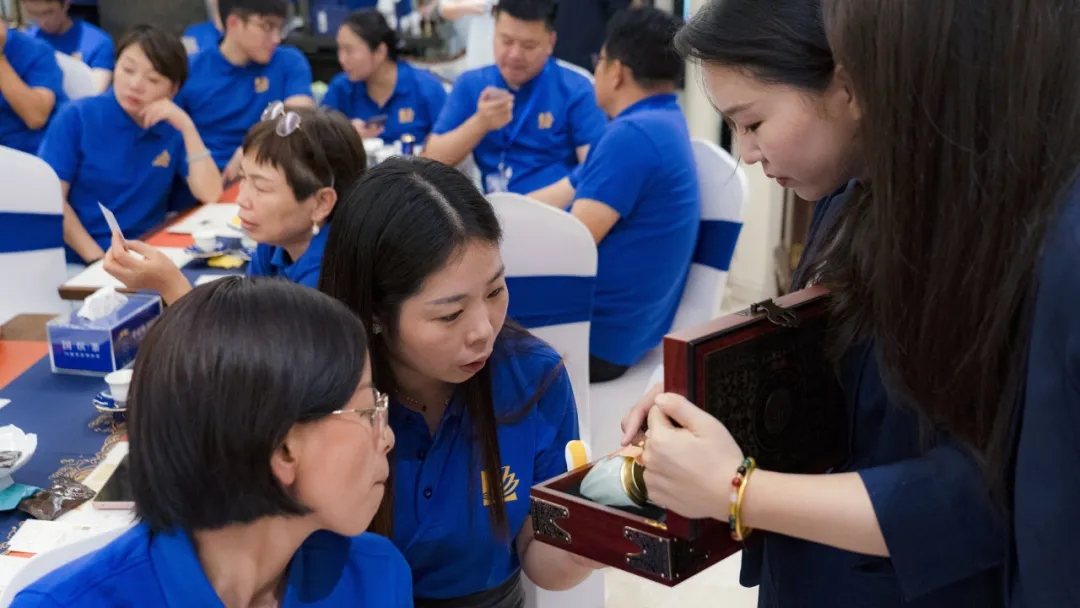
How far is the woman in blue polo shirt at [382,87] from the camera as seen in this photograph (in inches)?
178

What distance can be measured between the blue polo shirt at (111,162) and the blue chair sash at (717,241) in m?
1.92

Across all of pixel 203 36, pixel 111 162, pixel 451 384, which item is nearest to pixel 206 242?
pixel 111 162

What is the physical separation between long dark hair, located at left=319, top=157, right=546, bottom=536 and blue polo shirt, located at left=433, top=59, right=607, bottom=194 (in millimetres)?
2573

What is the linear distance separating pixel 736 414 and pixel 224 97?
3.79m

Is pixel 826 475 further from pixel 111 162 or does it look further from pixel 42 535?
pixel 111 162

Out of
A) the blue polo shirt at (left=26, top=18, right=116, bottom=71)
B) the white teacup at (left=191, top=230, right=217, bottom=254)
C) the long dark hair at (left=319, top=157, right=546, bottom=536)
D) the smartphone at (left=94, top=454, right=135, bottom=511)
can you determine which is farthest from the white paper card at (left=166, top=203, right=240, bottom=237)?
the blue polo shirt at (left=26, top=18, right=116, bottom=71)

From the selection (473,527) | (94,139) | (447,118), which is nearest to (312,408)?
(473,527)

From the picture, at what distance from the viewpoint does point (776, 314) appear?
1050 mm

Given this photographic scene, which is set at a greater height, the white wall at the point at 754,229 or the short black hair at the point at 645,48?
the short black hair at the point at 645,48

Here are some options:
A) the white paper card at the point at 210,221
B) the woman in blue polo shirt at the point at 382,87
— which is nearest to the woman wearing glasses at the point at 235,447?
the white paper card at the point at 210,221

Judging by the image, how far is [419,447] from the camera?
1.46 metres

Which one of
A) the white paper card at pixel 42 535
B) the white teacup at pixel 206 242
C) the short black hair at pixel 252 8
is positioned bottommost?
the white paper card at pixel 42 535

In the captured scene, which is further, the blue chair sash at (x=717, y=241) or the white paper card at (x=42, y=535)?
the blue chair sash at (x=717, y=241)

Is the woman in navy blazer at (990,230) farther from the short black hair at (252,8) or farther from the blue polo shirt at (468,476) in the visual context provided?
the short black hair at (252,8)
